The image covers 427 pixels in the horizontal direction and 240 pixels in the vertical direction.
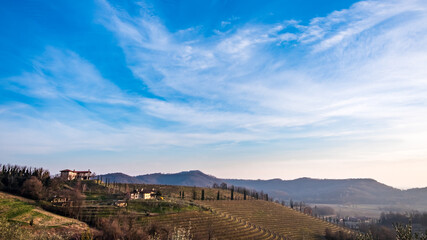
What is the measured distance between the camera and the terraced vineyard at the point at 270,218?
103 metres

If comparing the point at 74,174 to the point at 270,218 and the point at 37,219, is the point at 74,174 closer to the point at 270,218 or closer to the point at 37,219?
the point at 37,219

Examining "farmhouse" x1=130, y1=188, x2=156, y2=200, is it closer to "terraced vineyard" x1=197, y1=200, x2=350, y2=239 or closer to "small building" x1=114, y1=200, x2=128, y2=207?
"small building" x1=114, y1=200, x2=128, y2=207

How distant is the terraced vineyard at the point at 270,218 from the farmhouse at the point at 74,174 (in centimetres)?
6320

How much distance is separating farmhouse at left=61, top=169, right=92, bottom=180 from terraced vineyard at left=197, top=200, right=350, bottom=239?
207 feet

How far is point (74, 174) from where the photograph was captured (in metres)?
130

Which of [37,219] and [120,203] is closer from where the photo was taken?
[37,219]

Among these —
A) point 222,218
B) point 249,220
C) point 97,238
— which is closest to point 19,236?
point 97,238

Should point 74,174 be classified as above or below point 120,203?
above

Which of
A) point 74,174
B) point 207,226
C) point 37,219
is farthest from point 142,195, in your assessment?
point 74,174

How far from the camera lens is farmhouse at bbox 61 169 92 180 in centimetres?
12575

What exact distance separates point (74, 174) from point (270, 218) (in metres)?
96.9

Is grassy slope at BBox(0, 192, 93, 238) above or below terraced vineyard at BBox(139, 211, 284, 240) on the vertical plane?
above

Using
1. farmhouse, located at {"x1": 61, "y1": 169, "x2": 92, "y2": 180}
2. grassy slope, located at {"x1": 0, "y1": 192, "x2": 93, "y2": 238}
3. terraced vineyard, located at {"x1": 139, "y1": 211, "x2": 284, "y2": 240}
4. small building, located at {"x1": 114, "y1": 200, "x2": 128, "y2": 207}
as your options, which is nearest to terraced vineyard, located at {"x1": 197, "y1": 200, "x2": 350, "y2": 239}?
terraced vineyard, located at {"x1": 139, "y1": 211, "x2": 284, "y2": 240}

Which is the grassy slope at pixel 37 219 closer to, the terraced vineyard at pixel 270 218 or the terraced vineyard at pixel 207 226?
the terraced vineyard at pixel 207 226
